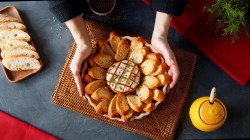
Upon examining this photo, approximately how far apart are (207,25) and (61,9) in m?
0.49

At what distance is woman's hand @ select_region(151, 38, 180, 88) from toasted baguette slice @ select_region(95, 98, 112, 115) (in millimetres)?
194

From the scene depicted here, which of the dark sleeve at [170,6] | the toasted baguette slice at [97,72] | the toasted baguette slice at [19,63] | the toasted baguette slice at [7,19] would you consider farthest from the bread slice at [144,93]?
the toasted baguette slice at [7,19]

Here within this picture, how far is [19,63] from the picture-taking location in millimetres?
1208

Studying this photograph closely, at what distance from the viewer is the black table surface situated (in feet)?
3.94

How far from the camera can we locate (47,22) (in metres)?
1.29

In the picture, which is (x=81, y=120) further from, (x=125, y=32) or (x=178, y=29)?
(x=178, y=29)

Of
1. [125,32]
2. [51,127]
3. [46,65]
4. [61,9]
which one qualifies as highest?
[61,9]

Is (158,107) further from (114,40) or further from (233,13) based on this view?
(233,13)

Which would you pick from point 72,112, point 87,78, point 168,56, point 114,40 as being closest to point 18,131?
point 72,112

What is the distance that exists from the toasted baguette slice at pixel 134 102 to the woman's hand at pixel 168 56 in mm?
106

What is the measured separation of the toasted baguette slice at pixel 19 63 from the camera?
3.94ft

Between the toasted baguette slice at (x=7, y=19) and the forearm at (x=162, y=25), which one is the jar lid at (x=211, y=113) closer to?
the forearm at (x=162, y=25)

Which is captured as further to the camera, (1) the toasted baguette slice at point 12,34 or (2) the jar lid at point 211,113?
(1) the toasted baguette slice at point 12,34

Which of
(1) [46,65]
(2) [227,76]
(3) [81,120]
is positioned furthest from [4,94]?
(2) [227,76]
